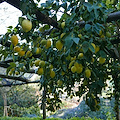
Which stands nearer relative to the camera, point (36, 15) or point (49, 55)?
point (36, 15)

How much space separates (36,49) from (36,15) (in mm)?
206

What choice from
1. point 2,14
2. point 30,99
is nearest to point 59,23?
point 2,14

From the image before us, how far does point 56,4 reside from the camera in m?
1.03

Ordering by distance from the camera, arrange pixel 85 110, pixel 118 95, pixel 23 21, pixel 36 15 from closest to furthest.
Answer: pixel 23 21 → pixel 36 15 → pixel 118 95 → pixel 85 110

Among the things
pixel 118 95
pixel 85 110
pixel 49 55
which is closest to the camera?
pixel 49 55

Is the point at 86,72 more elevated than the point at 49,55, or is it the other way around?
the point at 49,55

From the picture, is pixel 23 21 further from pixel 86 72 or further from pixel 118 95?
pixel 118 95

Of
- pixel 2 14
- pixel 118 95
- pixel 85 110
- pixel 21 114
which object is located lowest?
pixel 21 114

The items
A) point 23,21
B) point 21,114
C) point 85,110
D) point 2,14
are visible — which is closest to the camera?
point 23,21

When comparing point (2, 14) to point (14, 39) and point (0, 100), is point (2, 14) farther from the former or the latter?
point (0, 100)

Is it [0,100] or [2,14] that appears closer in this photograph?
[2,14]

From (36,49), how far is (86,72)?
31 centimetres

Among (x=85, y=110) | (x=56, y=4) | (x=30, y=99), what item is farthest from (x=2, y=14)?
(x=30, y=99)

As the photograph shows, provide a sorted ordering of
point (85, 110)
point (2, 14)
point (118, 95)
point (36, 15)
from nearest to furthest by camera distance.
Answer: point (36, 15) < point (118, 95) < point (2, 14) < point (85, 110)
